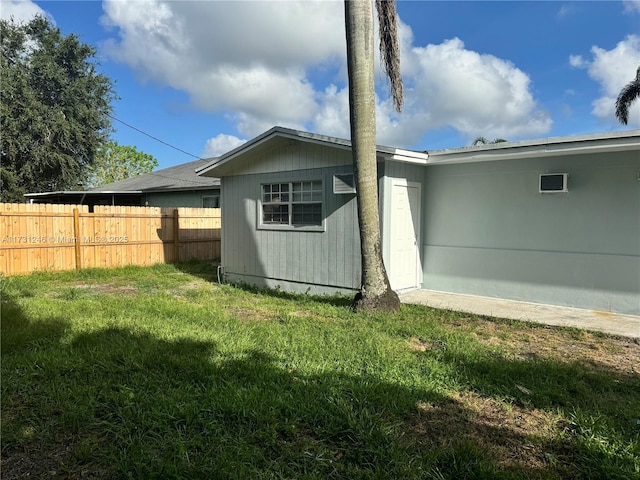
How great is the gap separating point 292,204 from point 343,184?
4.86 ft

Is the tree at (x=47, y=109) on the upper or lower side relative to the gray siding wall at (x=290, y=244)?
upper

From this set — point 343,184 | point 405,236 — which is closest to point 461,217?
Answer: point 405,236

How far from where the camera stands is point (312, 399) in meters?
3.03

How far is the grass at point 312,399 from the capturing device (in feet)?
7.64

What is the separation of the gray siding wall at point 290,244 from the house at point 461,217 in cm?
2

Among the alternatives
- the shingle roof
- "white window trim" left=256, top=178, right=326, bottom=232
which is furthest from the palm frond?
the shingle roof

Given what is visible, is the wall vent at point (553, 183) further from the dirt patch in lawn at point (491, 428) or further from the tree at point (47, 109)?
the tree at point (47, 109)

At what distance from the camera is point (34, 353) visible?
3953 mm

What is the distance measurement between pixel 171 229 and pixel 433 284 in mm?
8201

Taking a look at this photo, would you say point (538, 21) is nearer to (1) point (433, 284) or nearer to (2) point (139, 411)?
(1) point (433, 284)

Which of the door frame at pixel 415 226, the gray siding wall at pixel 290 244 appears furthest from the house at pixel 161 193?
the door frame at pixel 415 226

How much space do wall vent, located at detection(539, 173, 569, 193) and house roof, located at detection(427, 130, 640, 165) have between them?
0.43m

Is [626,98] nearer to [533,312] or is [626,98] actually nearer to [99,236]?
[533,312]

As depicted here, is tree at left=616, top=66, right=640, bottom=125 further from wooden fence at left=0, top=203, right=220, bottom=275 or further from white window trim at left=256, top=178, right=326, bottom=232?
wooden fence at left=0, top=203, right=220, bottom=275
